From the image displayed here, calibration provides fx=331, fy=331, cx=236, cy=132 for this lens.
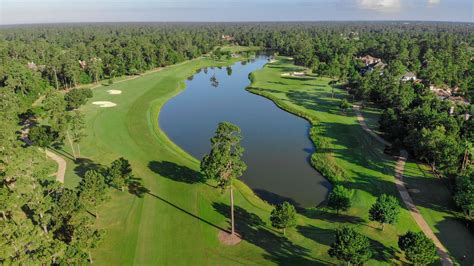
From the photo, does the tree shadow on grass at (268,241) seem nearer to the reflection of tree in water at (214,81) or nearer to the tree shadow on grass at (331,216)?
the tree shadow on grass at (331,216)

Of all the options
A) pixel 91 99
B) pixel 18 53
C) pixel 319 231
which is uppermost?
pixel 18 53

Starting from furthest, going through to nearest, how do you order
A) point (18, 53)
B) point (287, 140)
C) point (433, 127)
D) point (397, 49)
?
1. point (397, 49)
2. point (18, 53)
3. point (287, 140)
4. point (433, 127)

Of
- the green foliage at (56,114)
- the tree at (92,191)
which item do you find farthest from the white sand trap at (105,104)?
the tree at (92,191)

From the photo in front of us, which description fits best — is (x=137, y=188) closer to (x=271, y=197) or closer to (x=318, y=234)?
(x=271, y=197)

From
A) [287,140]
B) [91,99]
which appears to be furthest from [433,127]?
[91,99]

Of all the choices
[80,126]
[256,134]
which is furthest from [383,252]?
[80,126]

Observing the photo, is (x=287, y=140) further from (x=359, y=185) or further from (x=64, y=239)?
(x=64, y=239)

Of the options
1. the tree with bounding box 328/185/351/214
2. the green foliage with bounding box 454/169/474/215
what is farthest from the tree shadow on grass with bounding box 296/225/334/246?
the green foliage with bounding box 454/169/474/215
